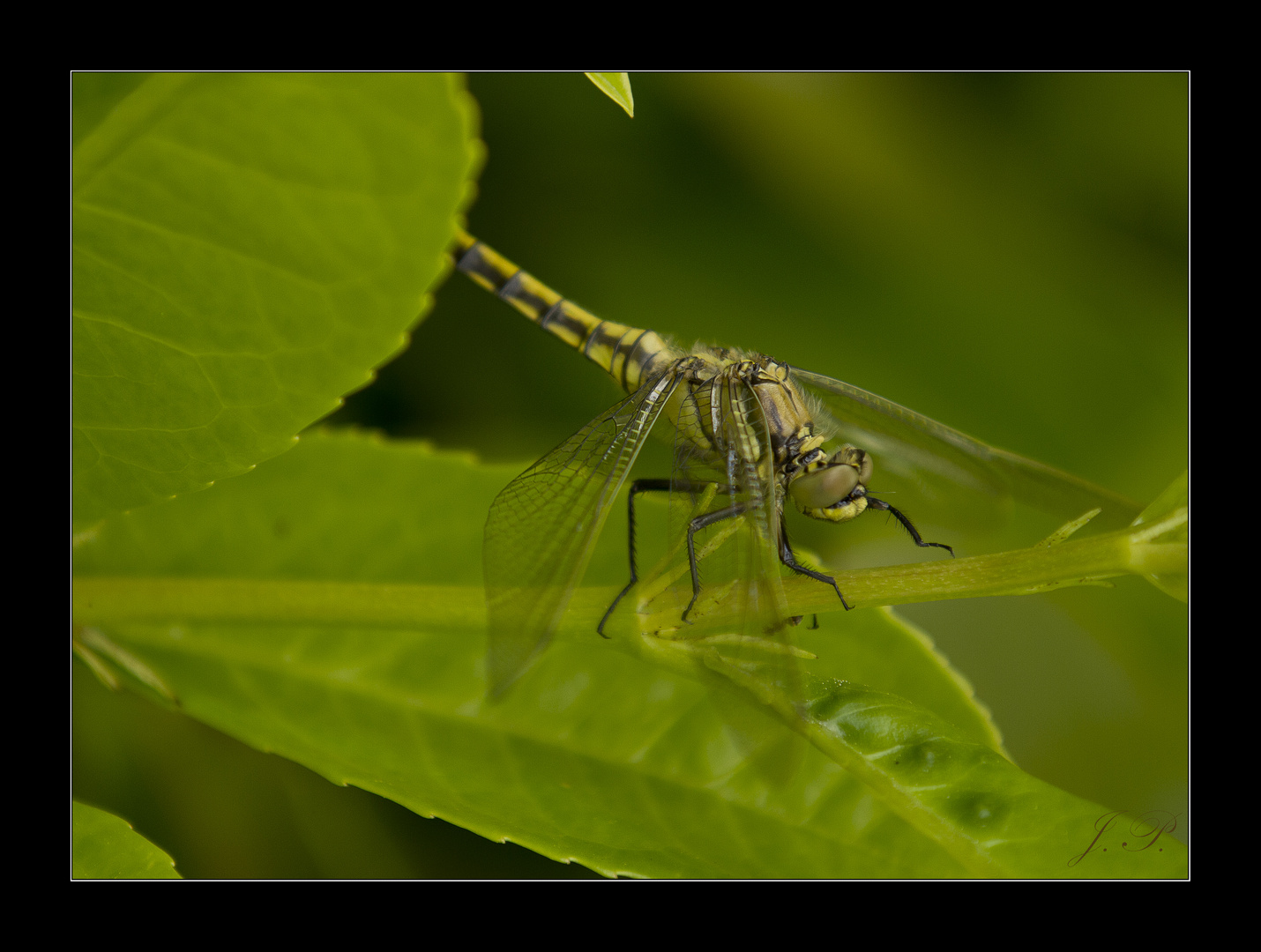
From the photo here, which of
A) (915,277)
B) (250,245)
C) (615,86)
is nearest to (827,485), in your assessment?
(615,86)

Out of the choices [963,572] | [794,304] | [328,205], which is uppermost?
[794,304]

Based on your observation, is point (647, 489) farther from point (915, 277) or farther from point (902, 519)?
point (915, 277)

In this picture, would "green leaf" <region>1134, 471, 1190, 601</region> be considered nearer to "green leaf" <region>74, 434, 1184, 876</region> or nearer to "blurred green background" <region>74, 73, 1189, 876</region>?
"green leaf" <region>74, 434, 1184, 876</region>

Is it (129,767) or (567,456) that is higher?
(567,456)

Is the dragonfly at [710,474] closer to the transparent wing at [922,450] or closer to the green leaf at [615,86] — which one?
the transparent wing at [922,450]

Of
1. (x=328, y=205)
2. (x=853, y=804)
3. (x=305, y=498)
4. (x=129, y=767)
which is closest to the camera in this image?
(x=328, y=205)

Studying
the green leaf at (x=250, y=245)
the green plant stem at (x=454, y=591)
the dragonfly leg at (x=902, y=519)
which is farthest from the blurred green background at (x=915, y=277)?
the green leaf at (x=250, y=245)
